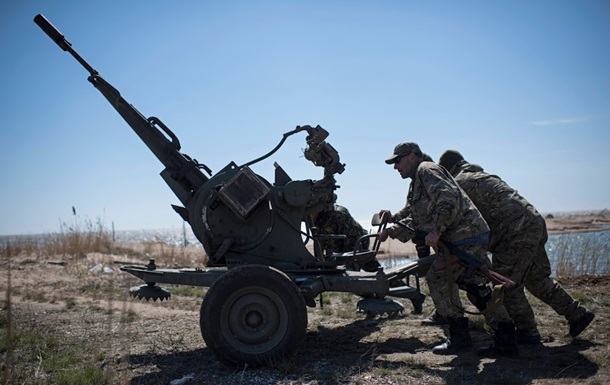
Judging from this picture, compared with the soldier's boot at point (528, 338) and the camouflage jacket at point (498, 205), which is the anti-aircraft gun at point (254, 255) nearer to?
the camouflage jacket at point (498, 205)

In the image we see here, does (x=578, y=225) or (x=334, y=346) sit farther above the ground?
(x=578, y=225)

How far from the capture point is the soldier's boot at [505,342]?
5.31 metres

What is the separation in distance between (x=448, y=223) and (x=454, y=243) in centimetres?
28

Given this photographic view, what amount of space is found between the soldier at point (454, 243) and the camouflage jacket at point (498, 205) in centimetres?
75

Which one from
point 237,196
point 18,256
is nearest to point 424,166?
point 237,196

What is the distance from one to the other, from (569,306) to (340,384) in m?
3.13

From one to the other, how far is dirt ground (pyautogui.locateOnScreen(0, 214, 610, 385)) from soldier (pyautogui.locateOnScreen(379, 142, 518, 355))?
0.23 meters

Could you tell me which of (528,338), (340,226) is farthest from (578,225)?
(528,338)

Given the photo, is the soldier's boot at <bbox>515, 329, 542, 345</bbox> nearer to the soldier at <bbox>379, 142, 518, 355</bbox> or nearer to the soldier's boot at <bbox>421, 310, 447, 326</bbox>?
the soldier at <bbox>379, 142, 518, 355</bbox>

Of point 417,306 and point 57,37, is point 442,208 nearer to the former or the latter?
point 417,306

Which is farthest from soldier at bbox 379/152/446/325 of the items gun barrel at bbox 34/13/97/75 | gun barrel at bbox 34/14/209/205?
gun barrel at bbox 34/13/97/75

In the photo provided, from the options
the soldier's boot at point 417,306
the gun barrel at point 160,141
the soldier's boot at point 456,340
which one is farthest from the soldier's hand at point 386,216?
the gun barrel at point 160,141

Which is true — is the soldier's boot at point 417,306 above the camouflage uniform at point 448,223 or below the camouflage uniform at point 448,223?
below

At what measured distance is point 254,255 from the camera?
5.97 metres
